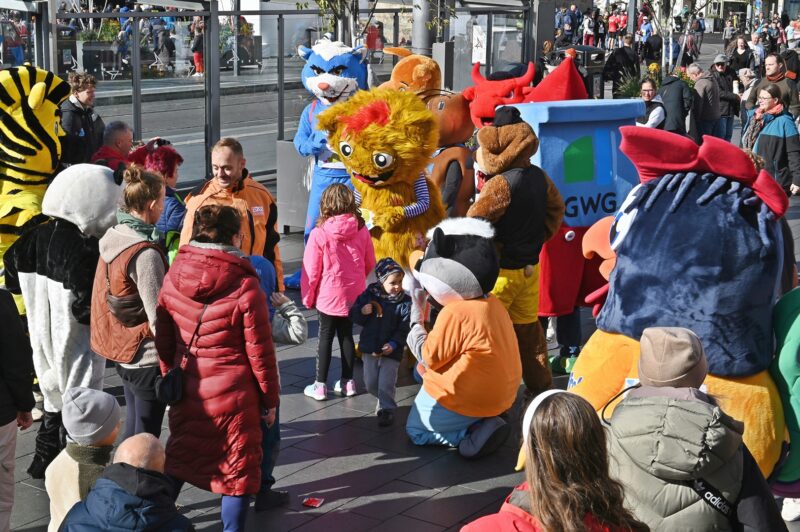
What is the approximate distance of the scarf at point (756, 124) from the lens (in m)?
11.8

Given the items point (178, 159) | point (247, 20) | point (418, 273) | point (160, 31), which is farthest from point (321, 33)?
point (418, 273)

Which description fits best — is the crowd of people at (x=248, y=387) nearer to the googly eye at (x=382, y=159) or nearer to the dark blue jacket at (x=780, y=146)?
the googly eye at (x=382, y=159)

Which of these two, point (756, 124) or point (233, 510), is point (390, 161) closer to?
point (233, 510)

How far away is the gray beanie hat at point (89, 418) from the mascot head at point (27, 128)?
9.32 ft

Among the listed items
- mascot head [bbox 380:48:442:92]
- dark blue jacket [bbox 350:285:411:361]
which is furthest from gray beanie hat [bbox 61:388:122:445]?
mascot head [bbox 380:48:442:92]

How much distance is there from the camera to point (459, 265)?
604 cm

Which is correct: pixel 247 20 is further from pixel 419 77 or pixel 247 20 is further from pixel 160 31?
pixel 419 77

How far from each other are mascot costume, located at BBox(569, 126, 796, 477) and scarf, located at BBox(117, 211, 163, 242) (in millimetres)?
2169

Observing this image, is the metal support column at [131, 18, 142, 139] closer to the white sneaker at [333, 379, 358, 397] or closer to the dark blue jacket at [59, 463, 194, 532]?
the white sneaker at [333, 379, 358, 397]

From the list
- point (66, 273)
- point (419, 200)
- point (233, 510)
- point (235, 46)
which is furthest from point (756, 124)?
point (233, 510)

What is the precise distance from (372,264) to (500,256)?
0.89 m

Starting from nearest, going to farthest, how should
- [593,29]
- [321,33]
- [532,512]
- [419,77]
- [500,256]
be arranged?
[532,512], [500,256], [419,77], [321,33], [593,29]

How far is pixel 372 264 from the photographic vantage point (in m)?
7.28

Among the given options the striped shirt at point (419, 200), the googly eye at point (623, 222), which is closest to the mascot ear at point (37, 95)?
the striped shirt at point (419, 200)
